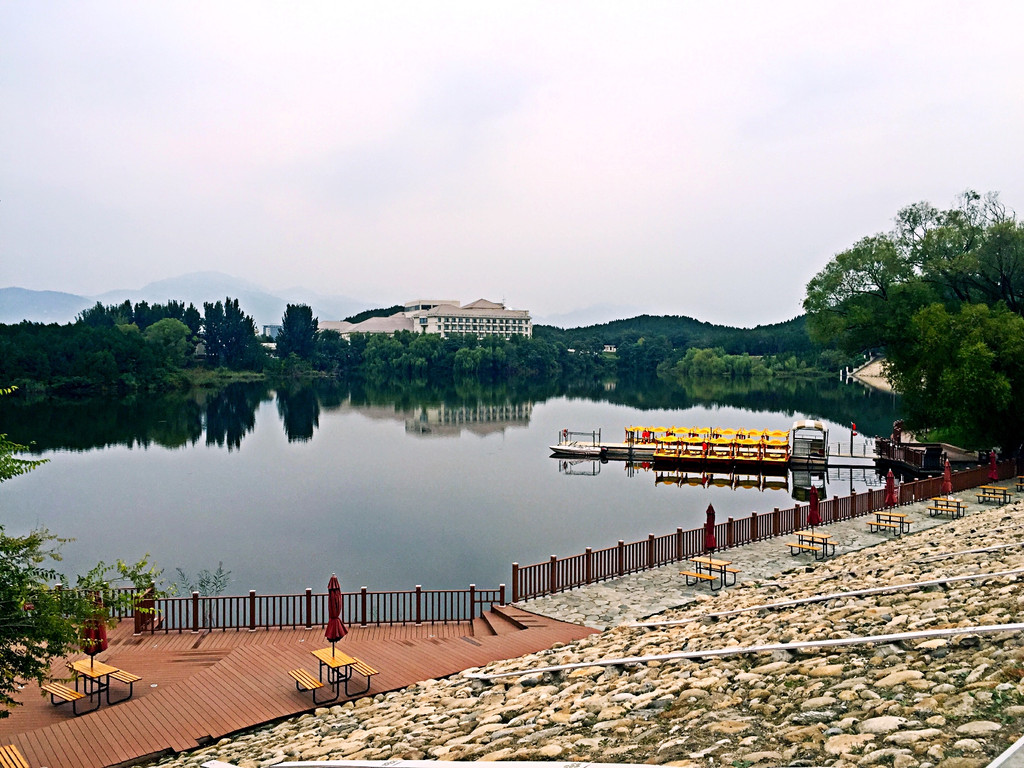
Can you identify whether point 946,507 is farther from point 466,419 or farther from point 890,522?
point 466,419

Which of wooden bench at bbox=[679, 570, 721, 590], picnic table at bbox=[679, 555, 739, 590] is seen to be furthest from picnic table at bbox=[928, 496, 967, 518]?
wooden bench at bbox=[679, 570, 721, 590]

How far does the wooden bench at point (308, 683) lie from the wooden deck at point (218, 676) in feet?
0.39

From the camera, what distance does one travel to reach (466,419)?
69.3 m

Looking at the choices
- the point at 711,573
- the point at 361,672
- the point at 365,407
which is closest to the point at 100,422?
the point at 365,407

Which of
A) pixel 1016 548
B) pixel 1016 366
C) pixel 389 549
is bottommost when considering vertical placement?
pixel 389 549

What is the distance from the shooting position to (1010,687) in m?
5.58

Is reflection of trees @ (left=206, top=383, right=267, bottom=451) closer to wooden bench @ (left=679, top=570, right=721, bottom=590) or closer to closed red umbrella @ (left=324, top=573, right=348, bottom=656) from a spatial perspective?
wooden bench @ (left=679, top=570, right=721, bottom=590)

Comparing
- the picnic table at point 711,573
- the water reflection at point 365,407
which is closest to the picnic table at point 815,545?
the picnic table at point 711,573

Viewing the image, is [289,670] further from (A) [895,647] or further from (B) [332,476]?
(B) [332,476]

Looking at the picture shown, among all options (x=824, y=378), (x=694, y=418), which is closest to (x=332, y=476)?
(x=694, y=418)

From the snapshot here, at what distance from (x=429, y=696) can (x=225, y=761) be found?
2.58 m

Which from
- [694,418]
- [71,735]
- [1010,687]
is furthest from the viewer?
[694,418]

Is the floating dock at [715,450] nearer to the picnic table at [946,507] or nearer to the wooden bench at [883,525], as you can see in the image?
the picnic table at [946,507]

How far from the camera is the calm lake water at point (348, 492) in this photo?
79.4ft
